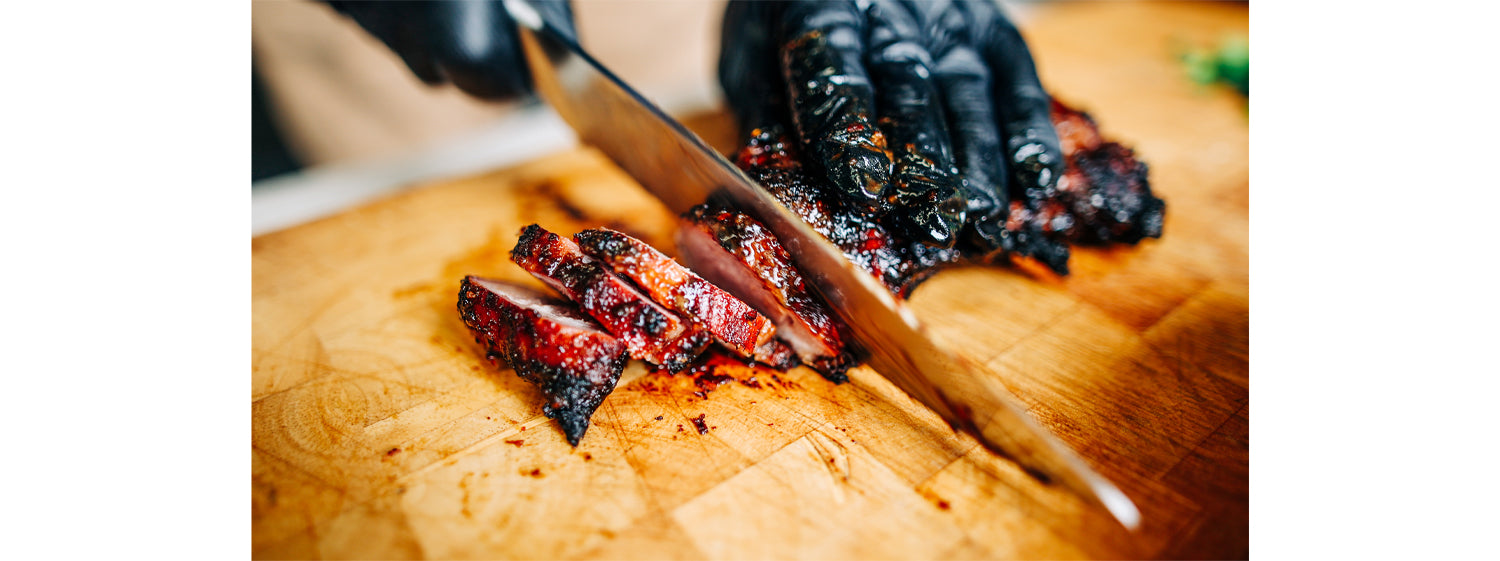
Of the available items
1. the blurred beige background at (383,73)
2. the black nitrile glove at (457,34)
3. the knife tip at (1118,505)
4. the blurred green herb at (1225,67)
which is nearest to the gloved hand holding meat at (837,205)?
the knife tip at (1118,505)

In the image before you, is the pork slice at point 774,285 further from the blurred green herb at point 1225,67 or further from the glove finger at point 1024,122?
the blurred green herb at point 1225,67

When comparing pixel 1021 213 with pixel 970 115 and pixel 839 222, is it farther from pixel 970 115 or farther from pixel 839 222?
pixel 839 222

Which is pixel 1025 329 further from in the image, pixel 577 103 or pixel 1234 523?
pixel 577 103

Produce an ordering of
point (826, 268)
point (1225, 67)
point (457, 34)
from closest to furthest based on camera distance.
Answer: point (826, 268), point (457, 34), point (1225, 67)

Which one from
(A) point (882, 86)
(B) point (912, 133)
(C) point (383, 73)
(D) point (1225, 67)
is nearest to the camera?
(B) point (912, 133)

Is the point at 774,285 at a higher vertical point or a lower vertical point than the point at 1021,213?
higher

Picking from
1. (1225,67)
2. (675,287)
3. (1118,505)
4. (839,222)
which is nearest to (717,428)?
→ (675,287)

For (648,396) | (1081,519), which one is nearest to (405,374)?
(648,396)
